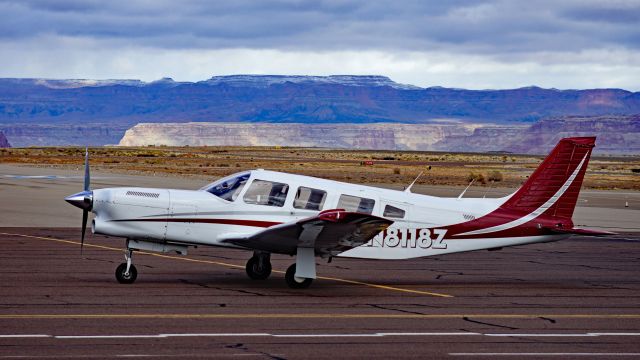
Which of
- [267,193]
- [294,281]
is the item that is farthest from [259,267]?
[267,193]

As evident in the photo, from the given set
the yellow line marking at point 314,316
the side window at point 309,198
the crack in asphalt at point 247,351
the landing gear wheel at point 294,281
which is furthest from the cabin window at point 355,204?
the crack in asphalt at point 247,351

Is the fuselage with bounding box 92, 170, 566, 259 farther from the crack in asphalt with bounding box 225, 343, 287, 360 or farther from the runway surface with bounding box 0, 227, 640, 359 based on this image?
the crack in asphalt with bounding box 225, 343, 287, 360

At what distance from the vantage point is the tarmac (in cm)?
1409

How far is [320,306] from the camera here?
58.4ft

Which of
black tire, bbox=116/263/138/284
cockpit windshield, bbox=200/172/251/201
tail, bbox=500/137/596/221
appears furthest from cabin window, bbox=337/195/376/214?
black tire, bbox=116/263/138/284

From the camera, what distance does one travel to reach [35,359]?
42.0 feet

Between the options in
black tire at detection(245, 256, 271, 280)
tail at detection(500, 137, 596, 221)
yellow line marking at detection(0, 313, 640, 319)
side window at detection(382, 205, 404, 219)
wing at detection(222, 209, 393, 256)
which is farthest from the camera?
tail at detection(500, 137, 596, 221)

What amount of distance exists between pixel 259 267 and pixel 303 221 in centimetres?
253

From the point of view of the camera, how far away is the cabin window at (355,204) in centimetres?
1975

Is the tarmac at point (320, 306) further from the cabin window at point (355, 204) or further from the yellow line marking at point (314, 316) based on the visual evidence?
the cabin window at point (355, 204)

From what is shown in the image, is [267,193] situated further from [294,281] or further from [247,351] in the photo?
[247,351]

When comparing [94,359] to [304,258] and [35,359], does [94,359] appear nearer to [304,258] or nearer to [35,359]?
[35,359]

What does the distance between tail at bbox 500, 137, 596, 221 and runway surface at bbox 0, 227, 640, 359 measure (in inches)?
60.2

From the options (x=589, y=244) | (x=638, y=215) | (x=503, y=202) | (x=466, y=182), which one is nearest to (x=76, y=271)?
(x=503, y=202)
